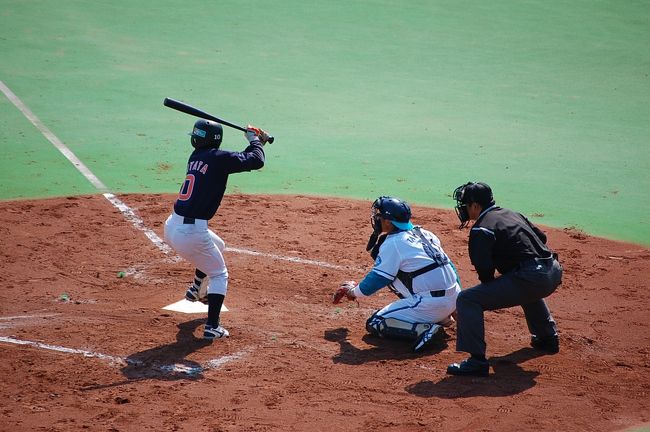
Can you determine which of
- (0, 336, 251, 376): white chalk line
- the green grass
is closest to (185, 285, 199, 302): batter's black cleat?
(0, 336, 251, 376): white chalk line

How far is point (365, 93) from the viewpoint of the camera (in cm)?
1742

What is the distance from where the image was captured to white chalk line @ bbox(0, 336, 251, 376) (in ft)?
23.0

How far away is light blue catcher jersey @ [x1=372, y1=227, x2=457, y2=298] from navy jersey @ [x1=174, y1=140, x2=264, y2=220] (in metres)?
1.45

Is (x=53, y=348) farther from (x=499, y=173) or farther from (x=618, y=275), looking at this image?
(x=499, y=173)

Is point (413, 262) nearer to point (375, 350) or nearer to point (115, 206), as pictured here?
point (375, 350)

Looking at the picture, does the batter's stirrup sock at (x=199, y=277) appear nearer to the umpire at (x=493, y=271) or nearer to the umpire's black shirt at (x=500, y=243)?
the umpire at (x=493, y=271)

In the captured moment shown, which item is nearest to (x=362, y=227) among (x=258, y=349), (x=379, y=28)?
(x=258, y=349)

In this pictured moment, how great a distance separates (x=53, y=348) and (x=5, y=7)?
16.0 meters

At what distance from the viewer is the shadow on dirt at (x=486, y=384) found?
22.0 feet

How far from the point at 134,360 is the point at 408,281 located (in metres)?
2.51

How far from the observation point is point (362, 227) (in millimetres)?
11039

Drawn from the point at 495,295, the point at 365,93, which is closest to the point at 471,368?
the point at 495,295

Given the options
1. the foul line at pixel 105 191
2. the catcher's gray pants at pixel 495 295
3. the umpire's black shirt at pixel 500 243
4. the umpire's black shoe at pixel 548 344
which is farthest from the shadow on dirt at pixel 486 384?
the foul line at pixel 105 191

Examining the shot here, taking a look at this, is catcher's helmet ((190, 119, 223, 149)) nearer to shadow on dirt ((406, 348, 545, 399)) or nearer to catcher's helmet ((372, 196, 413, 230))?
catcher's helmet ((372, 196, 413, 230))
